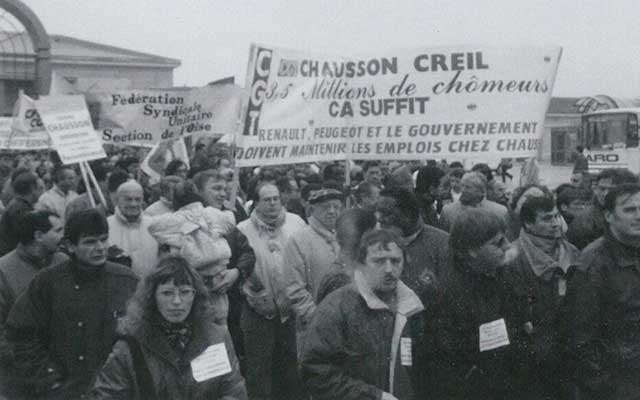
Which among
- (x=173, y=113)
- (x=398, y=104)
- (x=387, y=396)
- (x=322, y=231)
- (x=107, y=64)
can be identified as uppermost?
(x=107, y=64)

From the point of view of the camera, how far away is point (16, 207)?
6.33m

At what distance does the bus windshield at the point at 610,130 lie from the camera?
34062 millimetres

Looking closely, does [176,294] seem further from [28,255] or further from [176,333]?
[28,255]

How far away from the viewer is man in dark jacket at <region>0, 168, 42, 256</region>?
227 inches

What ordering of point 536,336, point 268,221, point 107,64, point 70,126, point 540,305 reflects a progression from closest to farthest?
point 536,336, point 540,305, point 268,221, point 70,126, point 107,64

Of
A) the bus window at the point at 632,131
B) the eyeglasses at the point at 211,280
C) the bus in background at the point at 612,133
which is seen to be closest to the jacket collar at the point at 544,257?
the eyeglasses at the point at 211,280

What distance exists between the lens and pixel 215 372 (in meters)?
3.97

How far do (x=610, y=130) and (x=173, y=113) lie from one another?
24.8 m

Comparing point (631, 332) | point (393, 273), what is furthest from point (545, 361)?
Result: point (393, 273)

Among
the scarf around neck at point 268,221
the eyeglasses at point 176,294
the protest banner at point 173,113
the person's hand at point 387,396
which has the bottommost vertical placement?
the person's hand at point 387,396

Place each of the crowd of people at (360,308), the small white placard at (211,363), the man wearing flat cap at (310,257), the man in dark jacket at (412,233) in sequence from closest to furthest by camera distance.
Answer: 1. the small white placard at (211,363)
2. the crowd of people at (360,308)
3. the man in dark jacket at (412,233)
4. the man wearing flat cap at (310,257)

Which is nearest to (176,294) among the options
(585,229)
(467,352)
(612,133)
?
(467,352)

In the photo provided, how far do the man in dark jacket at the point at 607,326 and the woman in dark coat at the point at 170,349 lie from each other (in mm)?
1606

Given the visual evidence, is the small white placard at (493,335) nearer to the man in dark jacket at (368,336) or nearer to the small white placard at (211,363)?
the man in dark jacket at (368,336)
